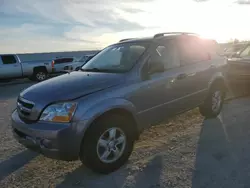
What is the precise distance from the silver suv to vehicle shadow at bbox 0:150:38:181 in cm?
64

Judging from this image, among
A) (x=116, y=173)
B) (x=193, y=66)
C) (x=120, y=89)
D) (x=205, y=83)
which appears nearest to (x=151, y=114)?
(x=120, y=89)

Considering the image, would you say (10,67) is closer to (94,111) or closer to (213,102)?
(213,102)

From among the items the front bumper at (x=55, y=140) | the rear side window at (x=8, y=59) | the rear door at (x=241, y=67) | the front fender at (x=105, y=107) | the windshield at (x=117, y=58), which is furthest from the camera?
the rear side window at (x=8, y=59)

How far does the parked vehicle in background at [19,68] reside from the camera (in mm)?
14242

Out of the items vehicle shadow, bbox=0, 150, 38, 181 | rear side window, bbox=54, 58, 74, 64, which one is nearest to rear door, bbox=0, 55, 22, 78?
rear side window, bbox=54, 58, 74, 64

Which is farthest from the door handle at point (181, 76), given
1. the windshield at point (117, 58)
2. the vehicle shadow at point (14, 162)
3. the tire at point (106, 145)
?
the vehicle shadow at point (14, 162)

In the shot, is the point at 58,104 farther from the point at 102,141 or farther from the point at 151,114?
the point at 151,114

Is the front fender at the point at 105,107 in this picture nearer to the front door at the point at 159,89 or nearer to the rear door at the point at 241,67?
the front door at the point at 159,89

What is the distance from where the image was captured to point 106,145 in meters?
3.35

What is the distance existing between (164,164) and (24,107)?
6.90 ft

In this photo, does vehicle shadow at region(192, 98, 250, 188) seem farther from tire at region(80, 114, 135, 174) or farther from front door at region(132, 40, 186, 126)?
tire at region(80, 114, 135, 174)

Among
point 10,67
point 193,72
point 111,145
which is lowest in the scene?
point 111,145

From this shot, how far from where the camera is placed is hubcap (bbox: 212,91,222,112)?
5594 mm

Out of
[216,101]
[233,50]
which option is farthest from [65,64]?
[216,101]
